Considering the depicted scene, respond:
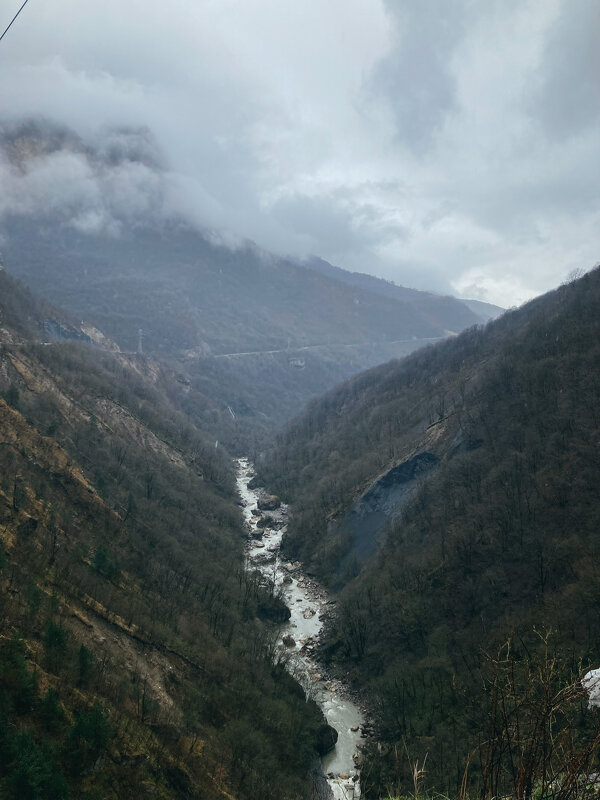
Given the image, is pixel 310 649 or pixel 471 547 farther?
pixel 310 649

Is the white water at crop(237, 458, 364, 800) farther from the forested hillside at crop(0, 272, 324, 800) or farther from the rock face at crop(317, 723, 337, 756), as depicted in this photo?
the forested hillside at crop(0, 272, 324, 800)

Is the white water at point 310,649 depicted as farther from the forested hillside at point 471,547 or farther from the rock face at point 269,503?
the forested hillside at point 471,547

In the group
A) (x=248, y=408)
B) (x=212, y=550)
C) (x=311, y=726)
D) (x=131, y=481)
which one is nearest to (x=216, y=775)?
(x=311, y=726)

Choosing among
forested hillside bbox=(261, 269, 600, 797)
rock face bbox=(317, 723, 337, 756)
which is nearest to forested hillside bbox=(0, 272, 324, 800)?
rock face bbox=(317, 723, 337, 756)

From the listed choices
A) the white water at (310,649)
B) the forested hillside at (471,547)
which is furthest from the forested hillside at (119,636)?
the forested hillside at (471,547)

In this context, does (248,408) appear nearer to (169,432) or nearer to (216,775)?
(169,432)

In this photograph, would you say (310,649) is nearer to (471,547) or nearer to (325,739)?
(325,739)

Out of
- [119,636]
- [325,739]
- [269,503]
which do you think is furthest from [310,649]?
[269,503]
